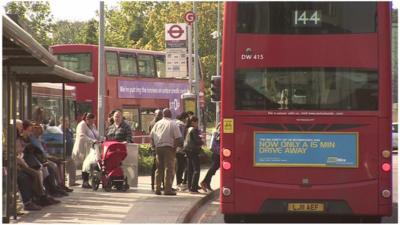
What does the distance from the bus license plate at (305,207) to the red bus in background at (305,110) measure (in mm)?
13

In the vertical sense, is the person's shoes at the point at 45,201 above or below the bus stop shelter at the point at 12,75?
below

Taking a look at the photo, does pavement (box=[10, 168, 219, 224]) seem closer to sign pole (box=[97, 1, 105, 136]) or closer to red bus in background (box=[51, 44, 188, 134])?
sign pole (box=[97, 1, 105, 136])

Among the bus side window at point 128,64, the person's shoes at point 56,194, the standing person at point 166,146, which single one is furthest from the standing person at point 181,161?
the bus side window at point 128,64

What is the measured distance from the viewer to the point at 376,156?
972 centimetres

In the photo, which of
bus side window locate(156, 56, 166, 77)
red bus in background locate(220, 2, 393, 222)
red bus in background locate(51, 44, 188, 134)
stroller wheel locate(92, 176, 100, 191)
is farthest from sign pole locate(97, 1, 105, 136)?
bus side window locate(156, 56, 166, 77)

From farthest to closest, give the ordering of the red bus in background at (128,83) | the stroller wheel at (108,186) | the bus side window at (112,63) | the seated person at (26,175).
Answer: the bus side window at (112,63)
the red bus in background at (128,83)
the stroller wheel at (108,186)
the seated person at (26,175)

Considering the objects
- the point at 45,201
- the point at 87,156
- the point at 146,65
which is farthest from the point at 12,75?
the point at 146,65

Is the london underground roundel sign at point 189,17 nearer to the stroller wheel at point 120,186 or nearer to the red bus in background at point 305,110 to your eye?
the stroller wheel at point 120,186

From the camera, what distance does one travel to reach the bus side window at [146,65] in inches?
1173

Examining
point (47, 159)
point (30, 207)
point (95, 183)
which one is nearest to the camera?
point (30, 207)

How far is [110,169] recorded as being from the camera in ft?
45.7

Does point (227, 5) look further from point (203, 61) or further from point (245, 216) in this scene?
point (203, 61)

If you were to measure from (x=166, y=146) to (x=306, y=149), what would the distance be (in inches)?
163

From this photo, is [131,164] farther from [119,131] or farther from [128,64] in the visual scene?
[128,64]
